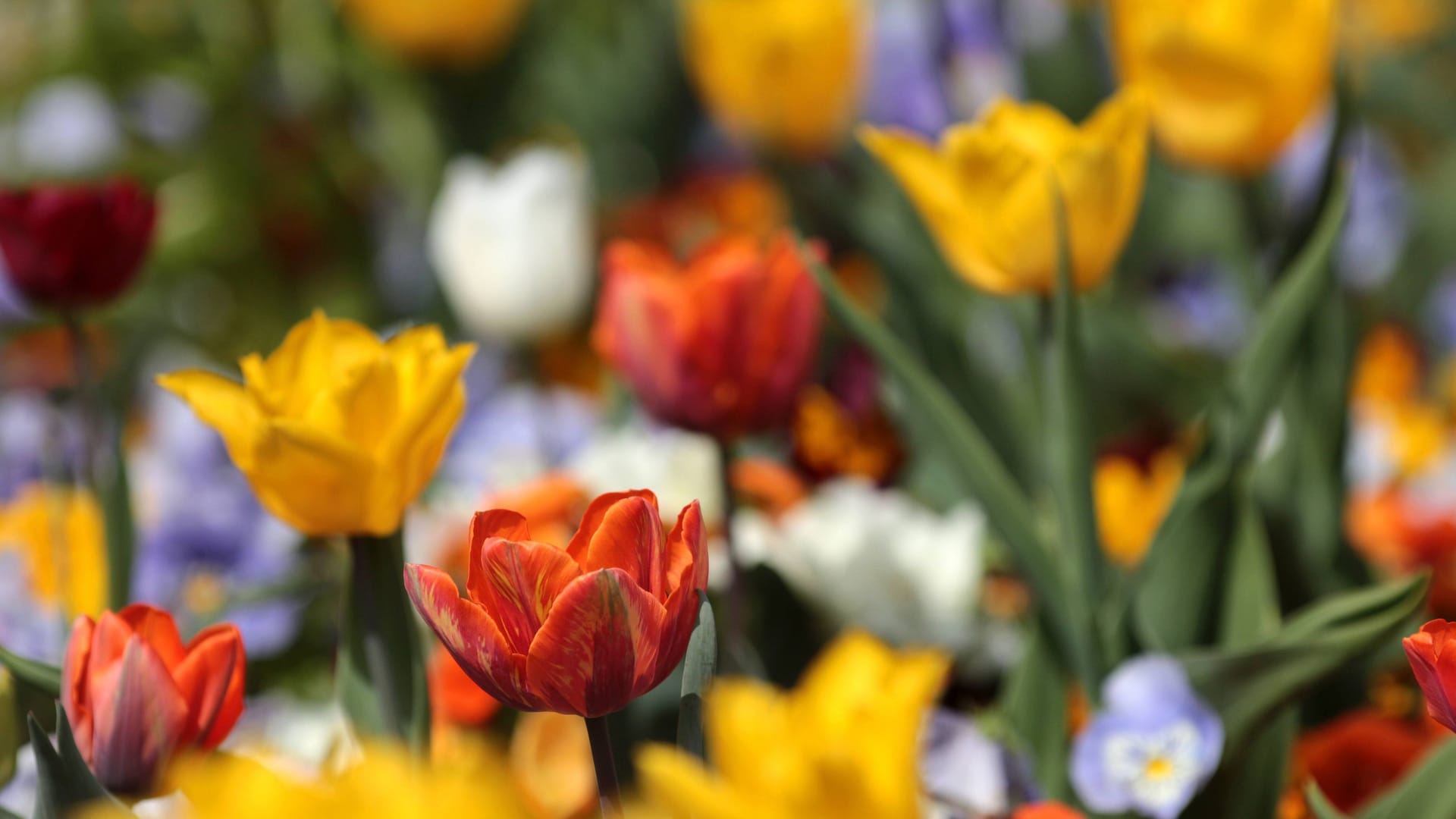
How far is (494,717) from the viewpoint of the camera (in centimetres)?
53

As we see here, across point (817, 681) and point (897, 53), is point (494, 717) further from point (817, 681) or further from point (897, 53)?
point (897, 53)

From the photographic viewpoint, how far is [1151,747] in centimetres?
47

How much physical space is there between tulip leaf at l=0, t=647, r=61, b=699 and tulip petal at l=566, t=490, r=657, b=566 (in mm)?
185

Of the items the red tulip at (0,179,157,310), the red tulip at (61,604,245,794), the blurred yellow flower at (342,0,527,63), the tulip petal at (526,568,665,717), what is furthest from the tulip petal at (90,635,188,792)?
the blurred yellow flower at (342,0,527,63)

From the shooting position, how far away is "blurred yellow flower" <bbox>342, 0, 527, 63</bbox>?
1.13m

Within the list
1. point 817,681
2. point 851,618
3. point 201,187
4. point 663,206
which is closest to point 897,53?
point 663,206

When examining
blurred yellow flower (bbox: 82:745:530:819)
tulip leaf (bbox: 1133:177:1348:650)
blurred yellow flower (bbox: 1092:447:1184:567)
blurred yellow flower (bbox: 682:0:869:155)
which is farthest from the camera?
blurred yellow flower (bbox: 682:0:869:155)

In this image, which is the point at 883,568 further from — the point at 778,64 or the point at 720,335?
the point at 778,64

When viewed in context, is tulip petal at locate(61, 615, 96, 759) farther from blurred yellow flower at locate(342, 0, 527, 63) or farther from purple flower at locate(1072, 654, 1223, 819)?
blurred yellow flower at locate(342, 0, 527, 63)

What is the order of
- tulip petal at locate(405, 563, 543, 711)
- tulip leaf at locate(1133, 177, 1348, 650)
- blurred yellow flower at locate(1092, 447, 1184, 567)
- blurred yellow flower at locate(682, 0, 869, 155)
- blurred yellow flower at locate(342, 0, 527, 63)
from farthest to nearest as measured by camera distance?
blurred yellow flower at locate(342, 0, 527, 63) → blurred yellow flower at locate(682, 0, 869, 155) → blurred yellow flower at locate(1092, 447, 1184, 567) → tulip leaf at locate(1133, 177, 1348, 650) → tulip petal at locate(405, 563, 543, 711)

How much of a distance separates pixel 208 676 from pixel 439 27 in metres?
0.88

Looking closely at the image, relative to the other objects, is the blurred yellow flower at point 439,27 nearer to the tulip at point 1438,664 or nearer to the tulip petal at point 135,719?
the tulip petal at point 135,719

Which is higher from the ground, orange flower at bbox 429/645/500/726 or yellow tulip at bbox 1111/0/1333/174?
yellow tulip at bbox 1111/0/1333/174

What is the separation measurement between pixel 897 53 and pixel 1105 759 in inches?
→ 35.8
